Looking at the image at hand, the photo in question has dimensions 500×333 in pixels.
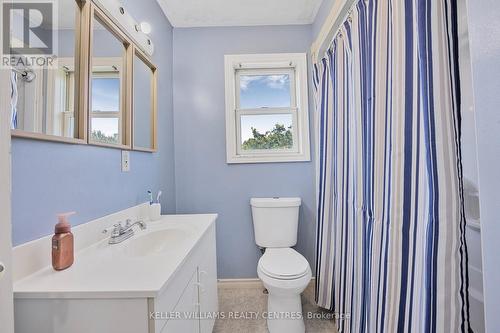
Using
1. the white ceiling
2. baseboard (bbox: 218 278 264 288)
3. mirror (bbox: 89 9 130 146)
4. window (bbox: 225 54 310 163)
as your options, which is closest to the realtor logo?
mirror (bbox: 89 9 130 146)

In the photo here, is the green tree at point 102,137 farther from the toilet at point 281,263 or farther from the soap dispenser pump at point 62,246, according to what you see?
the toilet at point 281,263

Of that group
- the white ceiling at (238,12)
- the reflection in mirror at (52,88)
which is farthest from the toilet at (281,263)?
the white ceiling at (238,12)

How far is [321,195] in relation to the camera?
1.69m

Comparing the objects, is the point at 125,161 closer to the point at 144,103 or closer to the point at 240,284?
the point at 144,103

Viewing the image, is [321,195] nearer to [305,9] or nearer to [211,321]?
[211,321]

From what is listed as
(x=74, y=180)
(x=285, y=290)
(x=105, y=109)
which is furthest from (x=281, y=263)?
(x=105, y=109)

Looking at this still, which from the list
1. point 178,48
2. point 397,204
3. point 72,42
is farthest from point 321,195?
point 178,48

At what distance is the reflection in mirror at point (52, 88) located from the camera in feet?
2.39

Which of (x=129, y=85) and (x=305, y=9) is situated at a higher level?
(x=305, y=9)

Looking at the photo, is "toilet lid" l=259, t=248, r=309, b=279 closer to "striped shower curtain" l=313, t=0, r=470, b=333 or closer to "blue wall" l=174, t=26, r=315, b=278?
"striped shower curtain" l=313, t=0, r=470, b=333

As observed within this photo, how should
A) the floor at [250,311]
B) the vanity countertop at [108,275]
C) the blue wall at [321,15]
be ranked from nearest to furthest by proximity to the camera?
1. the vanity countertop at [108,275]
2. the floor at [250,311]
3. the blue wall at [321,15]

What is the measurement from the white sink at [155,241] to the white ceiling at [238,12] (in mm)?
1751

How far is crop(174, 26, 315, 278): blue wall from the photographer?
2041mm

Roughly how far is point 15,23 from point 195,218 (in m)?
1.16
